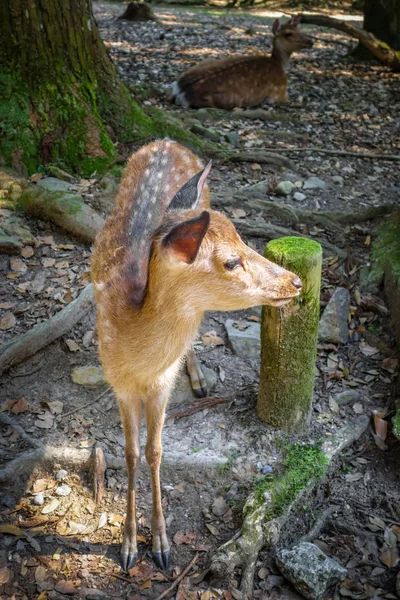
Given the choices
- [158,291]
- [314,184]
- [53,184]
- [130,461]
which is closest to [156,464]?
[130,461]

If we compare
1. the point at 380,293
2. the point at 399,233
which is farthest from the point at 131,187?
the point at 399,233

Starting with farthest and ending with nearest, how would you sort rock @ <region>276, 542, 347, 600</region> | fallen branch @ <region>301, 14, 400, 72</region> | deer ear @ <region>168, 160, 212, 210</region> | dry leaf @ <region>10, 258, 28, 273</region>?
fallen branch @ <region>301, 14, 400, 72</region>, dry leaf @ <region>10, 258, 28, 273</region>, rock @ <region>276, 542, 347, 600</region>, deer ear @ <region>168, 160, 212, 210</region>

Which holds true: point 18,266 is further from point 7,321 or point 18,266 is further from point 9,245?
point 7,321

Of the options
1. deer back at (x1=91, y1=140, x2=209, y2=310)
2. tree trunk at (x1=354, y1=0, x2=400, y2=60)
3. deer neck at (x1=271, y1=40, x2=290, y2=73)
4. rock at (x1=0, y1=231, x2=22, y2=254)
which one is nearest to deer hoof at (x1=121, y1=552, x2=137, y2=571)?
deer back at (x1=91, y1=140, x2=209, y2=310)

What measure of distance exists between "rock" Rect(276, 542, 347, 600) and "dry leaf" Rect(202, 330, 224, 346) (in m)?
1.67

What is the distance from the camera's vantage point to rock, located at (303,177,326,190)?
267 inches

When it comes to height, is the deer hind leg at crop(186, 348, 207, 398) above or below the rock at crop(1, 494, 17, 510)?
above

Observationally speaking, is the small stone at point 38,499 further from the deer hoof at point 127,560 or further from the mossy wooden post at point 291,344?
the mossy wooden post at point 291,344

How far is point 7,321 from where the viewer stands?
179 inches

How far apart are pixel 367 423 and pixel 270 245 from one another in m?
1.38

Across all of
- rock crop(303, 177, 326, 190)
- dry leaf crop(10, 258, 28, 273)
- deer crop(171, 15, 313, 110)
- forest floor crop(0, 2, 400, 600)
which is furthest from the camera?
deer crop(171, 15, 313, 110)

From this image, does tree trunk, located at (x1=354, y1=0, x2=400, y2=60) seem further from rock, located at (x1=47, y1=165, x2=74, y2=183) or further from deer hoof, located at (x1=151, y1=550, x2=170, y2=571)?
deer hoof, located at (x1=151, y1=550, x2=170, y2=571)

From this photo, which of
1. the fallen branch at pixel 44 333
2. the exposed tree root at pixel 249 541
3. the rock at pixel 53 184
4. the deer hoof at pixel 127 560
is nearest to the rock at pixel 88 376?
the fallen branch at pixel 44 333

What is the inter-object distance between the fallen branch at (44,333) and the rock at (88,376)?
27cm
